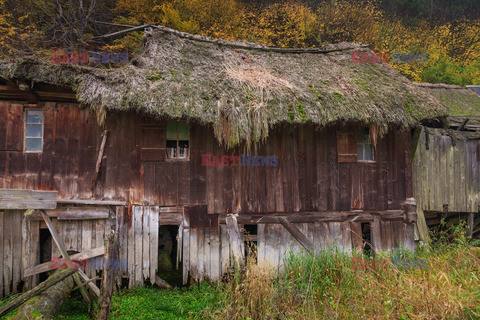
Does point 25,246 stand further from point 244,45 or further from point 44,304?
point 244,45

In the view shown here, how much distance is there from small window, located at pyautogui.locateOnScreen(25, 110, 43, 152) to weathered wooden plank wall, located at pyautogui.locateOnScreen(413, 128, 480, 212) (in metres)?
9.10

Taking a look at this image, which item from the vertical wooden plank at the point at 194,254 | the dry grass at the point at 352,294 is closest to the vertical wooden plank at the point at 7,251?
the vertical wooden plank at the point at 194,254

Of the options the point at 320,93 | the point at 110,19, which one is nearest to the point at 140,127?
the point at 320,93

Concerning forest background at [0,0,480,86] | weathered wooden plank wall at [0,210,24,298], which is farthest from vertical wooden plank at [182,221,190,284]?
forest background at [0,0,480,86]

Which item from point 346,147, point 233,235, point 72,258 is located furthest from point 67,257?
point 346,147

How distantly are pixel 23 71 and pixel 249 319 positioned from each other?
18.4 ft

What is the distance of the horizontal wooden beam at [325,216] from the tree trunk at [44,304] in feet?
9.95

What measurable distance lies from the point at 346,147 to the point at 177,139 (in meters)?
3.85

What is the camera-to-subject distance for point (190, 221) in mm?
5816

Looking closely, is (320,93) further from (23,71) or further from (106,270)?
(23,71)

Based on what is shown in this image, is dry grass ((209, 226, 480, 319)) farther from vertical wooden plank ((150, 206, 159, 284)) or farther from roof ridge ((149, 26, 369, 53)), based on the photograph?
roof ridge ((149, 26, 369, 53))

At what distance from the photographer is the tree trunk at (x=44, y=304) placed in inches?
151

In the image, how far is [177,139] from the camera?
5945mm

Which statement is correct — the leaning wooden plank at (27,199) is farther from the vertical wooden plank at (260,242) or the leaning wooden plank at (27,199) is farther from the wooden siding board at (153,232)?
the vertical wooden plank at (260,242)
